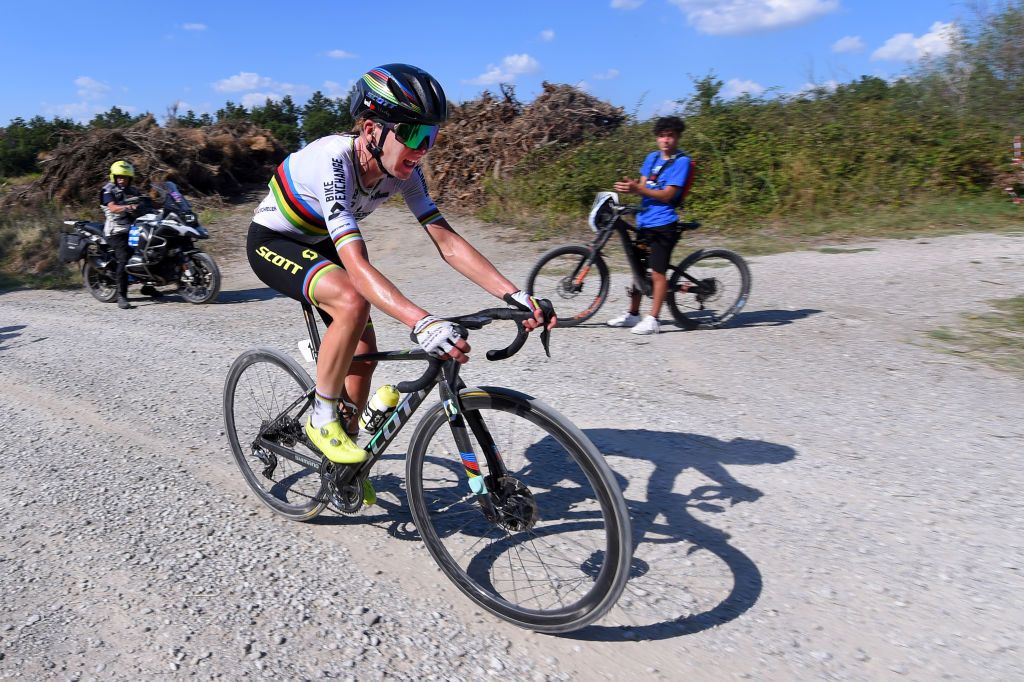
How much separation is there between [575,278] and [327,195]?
16.3 feet

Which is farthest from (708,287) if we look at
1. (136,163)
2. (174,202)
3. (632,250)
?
(136,163)

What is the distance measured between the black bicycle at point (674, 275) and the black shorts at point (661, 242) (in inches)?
3.9

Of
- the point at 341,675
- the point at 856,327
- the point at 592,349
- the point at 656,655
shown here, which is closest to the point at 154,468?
the point at 341,675

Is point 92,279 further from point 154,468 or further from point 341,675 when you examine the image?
point 341,675

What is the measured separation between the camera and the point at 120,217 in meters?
10.6

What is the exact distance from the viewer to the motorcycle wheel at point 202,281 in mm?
10211

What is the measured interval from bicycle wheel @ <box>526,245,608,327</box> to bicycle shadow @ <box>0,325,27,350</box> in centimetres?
586

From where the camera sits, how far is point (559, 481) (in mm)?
3650

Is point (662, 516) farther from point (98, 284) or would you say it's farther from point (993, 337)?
point (98, 284)

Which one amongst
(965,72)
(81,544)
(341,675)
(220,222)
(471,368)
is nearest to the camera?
(341,675)

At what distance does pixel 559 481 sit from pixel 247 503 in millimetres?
1758

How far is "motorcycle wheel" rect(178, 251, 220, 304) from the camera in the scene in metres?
10.2

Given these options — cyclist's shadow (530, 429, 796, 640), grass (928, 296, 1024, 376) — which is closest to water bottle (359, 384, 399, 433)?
cyclist's shadow (530, 429, 796, 640)

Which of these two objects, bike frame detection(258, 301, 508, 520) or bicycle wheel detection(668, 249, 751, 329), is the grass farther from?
bike frame detection(258, 301, 508, 520)
